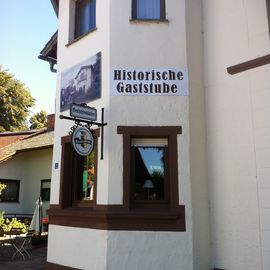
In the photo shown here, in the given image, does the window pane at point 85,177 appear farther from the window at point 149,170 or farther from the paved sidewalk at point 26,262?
the paved sidewalk at point 26,262

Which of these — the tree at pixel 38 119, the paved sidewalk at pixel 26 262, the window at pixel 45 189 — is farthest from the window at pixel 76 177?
the tree at pixel 38 119

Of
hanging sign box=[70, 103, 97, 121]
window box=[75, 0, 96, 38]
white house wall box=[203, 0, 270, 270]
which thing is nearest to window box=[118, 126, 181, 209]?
hanging sign box=[70, 103, 97, 121]

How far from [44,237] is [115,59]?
27.5 ft

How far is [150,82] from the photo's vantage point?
8.65 m

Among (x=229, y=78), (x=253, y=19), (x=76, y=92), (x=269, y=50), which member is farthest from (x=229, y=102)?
(x=76, y=92)

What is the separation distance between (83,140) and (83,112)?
0.60 metres

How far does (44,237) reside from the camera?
47.3ft

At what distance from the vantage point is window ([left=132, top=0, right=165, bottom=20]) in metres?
9.13

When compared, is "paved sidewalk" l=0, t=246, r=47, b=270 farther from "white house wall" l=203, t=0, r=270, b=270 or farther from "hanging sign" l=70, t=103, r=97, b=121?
"white house wall" l=203, t=0, r=270, b=270

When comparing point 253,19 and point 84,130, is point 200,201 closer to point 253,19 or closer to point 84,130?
point 84,130

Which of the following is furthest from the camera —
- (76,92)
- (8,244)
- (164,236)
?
(8,244)

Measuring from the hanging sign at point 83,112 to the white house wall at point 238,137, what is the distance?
2569mm

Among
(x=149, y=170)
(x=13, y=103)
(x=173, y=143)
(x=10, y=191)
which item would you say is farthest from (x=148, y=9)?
(x=13, y=103)

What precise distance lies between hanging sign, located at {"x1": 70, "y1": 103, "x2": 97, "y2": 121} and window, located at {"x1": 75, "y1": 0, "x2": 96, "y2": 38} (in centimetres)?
254
